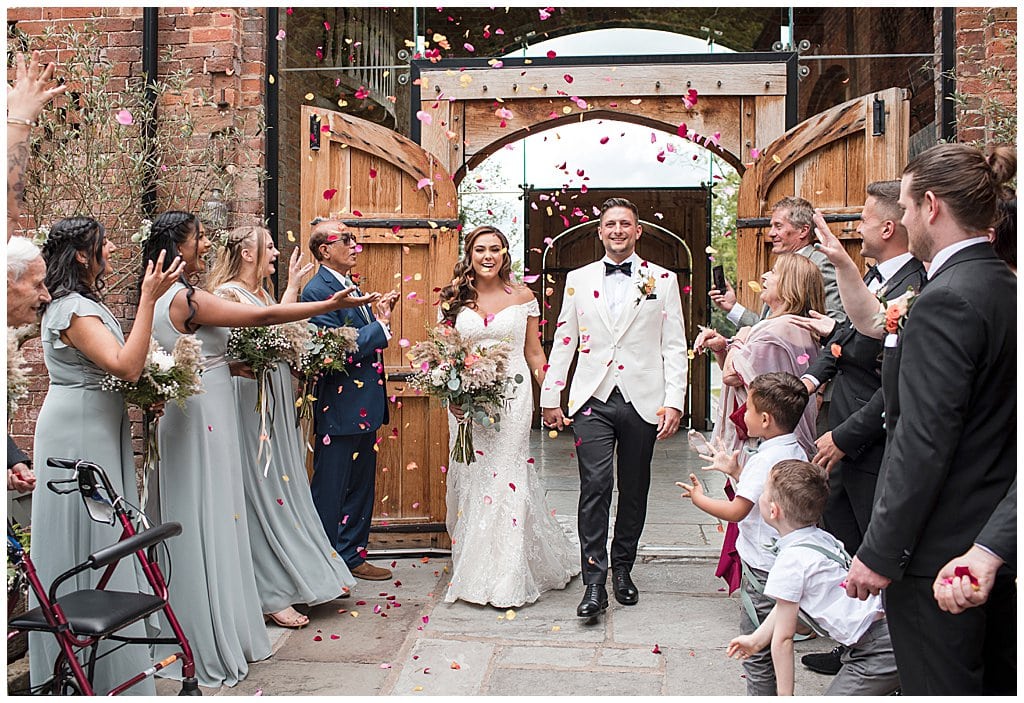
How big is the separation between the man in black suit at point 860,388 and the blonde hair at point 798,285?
10.4 inches

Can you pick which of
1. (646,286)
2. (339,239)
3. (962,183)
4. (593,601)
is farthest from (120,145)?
(962,183)

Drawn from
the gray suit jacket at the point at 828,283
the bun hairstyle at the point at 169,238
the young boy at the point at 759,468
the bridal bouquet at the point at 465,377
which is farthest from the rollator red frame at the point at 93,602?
the gray suit jacket at the point at 828,283

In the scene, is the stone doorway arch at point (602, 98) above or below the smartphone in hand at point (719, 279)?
above

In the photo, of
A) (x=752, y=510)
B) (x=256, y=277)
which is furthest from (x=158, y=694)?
(x=752, y=510)

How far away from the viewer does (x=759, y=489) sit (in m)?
3.85

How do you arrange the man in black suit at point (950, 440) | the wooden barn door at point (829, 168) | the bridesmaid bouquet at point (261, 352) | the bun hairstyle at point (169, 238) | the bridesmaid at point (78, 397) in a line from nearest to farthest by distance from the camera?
the man in black suit at point (950, 440) → the bridesmaid at point (78, 397) → the bun hairstyle at point (169, 238) → the bridesmaid bouquet at point (261, 352) → the wooden barn door at point (829, 168)

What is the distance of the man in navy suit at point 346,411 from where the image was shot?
5426mm

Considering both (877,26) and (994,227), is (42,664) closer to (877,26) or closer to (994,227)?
(994,227)

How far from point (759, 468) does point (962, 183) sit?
160cm

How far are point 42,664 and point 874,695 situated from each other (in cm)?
290

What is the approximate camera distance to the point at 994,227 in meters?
2.66

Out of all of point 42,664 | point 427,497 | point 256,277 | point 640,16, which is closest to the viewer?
point 42,664

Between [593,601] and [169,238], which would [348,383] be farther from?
[593,601]

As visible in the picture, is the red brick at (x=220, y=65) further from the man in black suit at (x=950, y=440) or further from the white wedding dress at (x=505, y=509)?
the man in black suit at (x=950, y=440)
